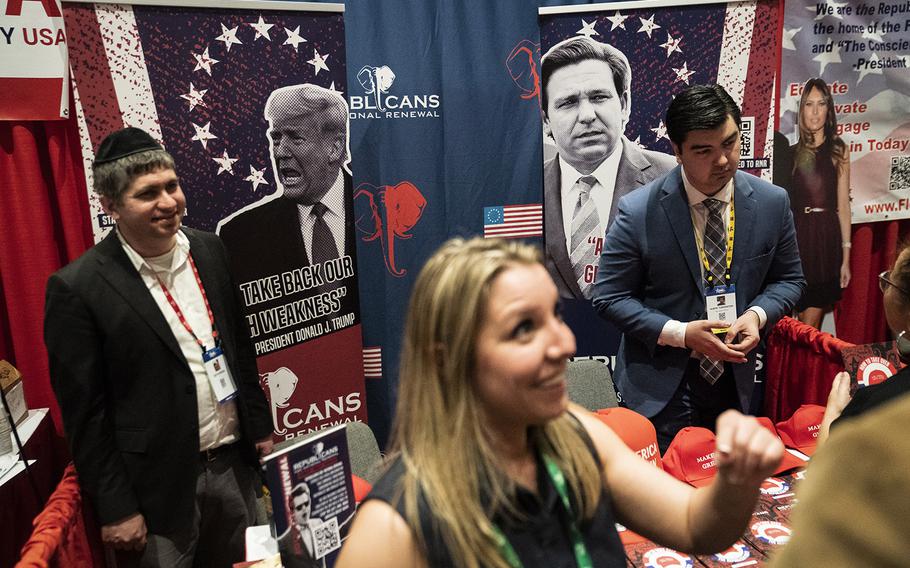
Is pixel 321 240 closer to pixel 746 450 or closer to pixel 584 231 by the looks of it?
pixel 584 231

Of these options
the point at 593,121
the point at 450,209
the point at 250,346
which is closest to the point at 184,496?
the point at 250,346

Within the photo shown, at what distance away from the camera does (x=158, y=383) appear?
7.68 ft

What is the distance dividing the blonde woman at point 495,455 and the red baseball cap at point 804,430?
2.08 metres

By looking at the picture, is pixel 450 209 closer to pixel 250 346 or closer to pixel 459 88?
pixel 459 88

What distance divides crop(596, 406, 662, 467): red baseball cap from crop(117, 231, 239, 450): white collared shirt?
1372 millimetres

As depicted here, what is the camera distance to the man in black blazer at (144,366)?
2.26m

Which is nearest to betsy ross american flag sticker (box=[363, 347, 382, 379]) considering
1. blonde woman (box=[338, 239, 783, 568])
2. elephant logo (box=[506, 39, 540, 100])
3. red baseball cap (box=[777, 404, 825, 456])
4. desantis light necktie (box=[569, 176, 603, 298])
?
desantis light necktie (box=[569, 176, 603, 298])

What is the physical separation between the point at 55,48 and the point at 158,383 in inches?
60.0

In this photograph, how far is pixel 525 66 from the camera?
3.92 meters

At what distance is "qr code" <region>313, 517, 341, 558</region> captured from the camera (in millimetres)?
1459

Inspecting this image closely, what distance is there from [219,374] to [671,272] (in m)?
1.69

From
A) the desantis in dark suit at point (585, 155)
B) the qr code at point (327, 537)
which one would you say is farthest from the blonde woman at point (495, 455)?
the desantis in dark suit at point (585, 155)

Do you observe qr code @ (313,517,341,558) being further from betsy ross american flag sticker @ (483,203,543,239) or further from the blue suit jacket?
betsy ross american flag sticker @ (483,203,543,239)

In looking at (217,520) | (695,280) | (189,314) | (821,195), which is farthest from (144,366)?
(821,195)
